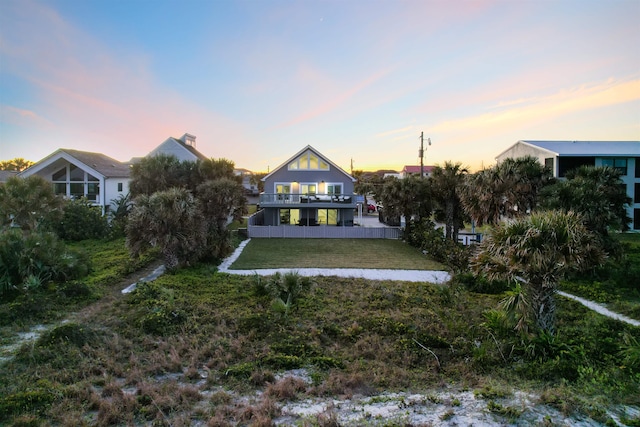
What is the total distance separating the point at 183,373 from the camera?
6.47 m

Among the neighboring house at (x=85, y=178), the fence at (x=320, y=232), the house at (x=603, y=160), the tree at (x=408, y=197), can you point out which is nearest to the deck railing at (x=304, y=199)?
the fence at (x=320, y=232)

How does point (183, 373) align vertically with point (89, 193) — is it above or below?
below

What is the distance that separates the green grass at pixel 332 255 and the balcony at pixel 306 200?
420 cm

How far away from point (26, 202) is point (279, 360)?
1832 cm

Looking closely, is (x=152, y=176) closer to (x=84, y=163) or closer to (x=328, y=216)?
(x=84, y=163)

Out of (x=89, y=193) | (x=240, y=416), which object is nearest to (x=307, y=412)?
(x=240, y=416)

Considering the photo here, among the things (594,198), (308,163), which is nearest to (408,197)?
(594,198)

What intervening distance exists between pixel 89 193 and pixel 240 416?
29617 millimetres

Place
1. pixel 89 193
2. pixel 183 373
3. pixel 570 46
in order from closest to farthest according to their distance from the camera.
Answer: pixel 183 373, pixel 570 46, pixel 89 193

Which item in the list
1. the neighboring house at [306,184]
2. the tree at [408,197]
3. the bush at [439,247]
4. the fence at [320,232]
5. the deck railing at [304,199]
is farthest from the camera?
the neighboring house at [306,184]

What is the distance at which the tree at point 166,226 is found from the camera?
45.9ft

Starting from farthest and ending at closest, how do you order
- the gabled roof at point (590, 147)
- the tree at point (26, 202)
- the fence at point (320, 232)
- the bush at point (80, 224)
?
the gabled roof at point (590, 147), the fence at point (320, 232), the bush at point (80, 224), the tree at point (26, 202)

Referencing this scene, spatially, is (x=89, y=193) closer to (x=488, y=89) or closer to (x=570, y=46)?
(x=488, y=89)

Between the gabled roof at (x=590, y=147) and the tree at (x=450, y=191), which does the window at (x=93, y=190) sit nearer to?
the tree at (x=450, y=191)
